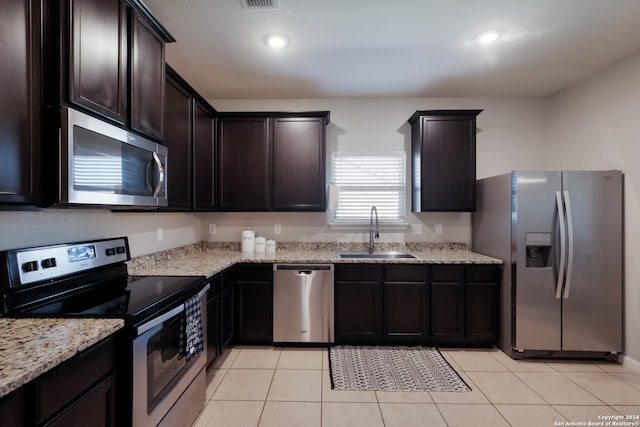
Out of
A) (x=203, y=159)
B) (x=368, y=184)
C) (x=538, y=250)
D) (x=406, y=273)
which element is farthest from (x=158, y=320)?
(x=538, y=250)

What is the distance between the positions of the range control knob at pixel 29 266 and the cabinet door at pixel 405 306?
8.26 ft

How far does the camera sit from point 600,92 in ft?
9.23

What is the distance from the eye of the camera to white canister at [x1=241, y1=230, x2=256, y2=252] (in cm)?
329

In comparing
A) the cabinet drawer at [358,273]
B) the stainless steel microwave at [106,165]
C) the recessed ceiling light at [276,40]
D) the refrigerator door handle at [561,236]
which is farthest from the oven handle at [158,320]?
the refrigerator door handle at [561,236]

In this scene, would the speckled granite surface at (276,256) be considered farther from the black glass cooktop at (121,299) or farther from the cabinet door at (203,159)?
the cabinet door at (203,159)

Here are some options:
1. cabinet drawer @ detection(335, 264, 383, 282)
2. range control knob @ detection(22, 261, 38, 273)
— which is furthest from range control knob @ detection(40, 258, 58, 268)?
cabinet drawer @ detection(335, 264, 383, 282)

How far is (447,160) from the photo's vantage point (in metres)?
3.13

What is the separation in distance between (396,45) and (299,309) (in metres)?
2.51

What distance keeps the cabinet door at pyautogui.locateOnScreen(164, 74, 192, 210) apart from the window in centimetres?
165

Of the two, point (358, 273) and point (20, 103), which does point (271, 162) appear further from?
point (20, 103)

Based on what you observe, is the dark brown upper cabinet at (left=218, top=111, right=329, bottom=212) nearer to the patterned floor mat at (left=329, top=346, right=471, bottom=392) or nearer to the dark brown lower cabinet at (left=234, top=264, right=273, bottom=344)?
the dark brown lower cabinet at (left=234, top=264, right=273, bottom=344)

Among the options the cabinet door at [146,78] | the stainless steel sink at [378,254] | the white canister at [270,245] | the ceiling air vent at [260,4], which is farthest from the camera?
the white canister at [270,245]

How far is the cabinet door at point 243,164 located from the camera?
10.4 feet

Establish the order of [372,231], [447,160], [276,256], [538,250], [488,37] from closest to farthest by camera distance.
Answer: [488,37]
[538,250]
[276,256]
[447,160]
[372,231]
